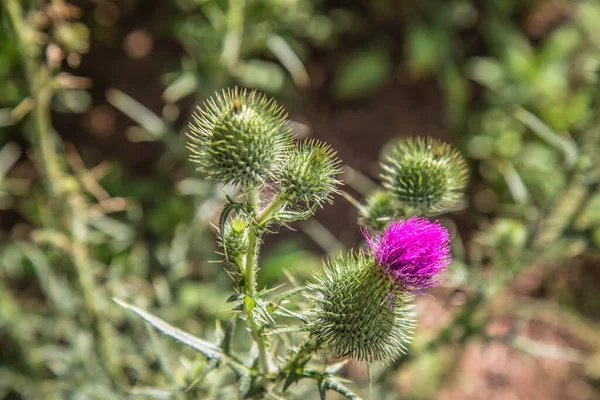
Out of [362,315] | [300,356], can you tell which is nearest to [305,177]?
[362,315]

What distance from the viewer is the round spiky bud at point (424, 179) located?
2.12m

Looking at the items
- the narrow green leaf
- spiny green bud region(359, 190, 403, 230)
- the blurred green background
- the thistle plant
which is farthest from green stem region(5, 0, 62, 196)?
spiny green bud region(359, 190, 403, 230)

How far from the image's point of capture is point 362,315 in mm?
1813

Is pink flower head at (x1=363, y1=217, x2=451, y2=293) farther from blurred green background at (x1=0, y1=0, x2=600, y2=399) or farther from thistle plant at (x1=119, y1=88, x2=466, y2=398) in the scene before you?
blurred green background at (x1=0, y1=0, x2=600, y2=399)

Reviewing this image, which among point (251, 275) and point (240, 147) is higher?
point (240, 147)

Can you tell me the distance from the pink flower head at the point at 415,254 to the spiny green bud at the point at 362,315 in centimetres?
6

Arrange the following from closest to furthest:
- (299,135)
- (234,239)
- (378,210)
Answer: (234,239) < (378,210) < (299,135)

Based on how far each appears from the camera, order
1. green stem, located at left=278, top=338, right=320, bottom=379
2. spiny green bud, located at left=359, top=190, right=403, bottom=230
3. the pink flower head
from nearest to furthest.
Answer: the pink flower head < green stem, located at left=278, top=338, right=320, bottom=379 < spiny green bud, located at left=359, top=190, right=403, bottom=230

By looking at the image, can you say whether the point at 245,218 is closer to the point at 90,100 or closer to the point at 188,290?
the point at 188,290

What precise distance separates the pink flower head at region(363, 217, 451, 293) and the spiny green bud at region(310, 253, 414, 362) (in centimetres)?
6

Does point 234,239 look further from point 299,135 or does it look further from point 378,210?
point 299,135

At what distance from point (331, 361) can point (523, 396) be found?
301 centimetres

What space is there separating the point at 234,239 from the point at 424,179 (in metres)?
0.83

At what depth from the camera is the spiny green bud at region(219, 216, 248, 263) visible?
1.65 m
